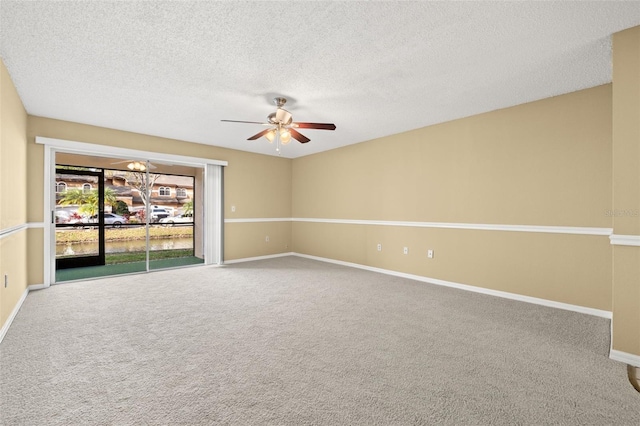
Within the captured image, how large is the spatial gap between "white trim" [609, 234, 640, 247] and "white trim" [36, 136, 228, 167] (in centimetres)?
605

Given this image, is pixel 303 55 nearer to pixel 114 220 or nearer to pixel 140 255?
pixel 140 255

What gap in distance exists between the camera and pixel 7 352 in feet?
7.50

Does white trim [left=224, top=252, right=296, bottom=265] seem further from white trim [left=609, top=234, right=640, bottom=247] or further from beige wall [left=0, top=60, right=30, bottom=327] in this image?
white trim [left=609, top=234, right=640, bottom=247]

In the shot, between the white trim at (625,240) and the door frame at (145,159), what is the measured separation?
594 centimetres

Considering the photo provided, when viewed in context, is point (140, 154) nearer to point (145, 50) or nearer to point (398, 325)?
point (145, 50)

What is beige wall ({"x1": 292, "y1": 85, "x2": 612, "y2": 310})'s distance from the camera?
3203 mm

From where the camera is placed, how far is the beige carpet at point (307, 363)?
64.1 inches

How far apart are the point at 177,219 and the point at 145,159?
3472 mm

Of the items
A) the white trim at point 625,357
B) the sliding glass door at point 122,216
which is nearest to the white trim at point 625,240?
the white trim at point 625,357

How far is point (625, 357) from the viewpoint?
7.23ft

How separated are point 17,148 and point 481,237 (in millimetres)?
6236

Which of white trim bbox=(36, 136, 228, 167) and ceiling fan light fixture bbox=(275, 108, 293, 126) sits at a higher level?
ceiling fan light fixture bbox=(275, 108, 293, 126)

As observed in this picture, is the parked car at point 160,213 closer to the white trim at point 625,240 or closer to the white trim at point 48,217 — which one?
the white trim at point 48,217

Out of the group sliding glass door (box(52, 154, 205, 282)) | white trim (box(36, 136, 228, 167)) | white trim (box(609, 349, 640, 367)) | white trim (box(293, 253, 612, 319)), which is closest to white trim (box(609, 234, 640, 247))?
white trim (box(609, 349, 640, 367))
